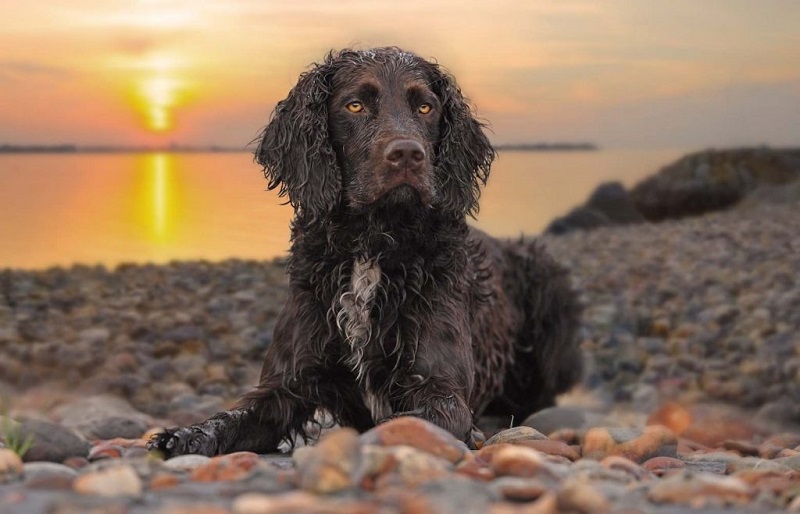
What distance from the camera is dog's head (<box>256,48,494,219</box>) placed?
552 cm

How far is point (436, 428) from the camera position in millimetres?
4277

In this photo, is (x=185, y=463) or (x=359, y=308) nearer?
(x=185, y=463)

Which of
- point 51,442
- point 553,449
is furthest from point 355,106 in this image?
point 51,442

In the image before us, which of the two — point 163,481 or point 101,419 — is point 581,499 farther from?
point 101,419

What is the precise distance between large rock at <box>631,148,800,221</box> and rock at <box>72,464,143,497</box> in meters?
24.4

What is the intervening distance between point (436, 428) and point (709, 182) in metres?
24.8

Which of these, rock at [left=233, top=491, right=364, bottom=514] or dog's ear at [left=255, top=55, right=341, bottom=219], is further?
dog's ear at [left=255, top=55, right=341, bottom=219]

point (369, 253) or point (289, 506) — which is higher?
point (369, 253)

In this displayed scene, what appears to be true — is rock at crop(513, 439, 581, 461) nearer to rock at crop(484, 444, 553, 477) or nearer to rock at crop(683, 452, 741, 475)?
rock at crop(683, 452, 741, 475)

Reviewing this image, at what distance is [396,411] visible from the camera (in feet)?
19.0

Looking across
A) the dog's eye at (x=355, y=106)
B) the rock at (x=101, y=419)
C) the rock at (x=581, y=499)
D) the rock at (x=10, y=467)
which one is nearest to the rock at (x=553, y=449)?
the rock at (x=581, y=499)

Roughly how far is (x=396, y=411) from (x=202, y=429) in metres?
1.10

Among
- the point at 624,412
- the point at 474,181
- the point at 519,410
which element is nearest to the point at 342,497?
the point at 474,181

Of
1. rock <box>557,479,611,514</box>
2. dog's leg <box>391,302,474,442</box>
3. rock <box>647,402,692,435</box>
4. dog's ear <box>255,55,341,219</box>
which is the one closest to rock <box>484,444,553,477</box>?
rock <box>557,479,611,514</box>
